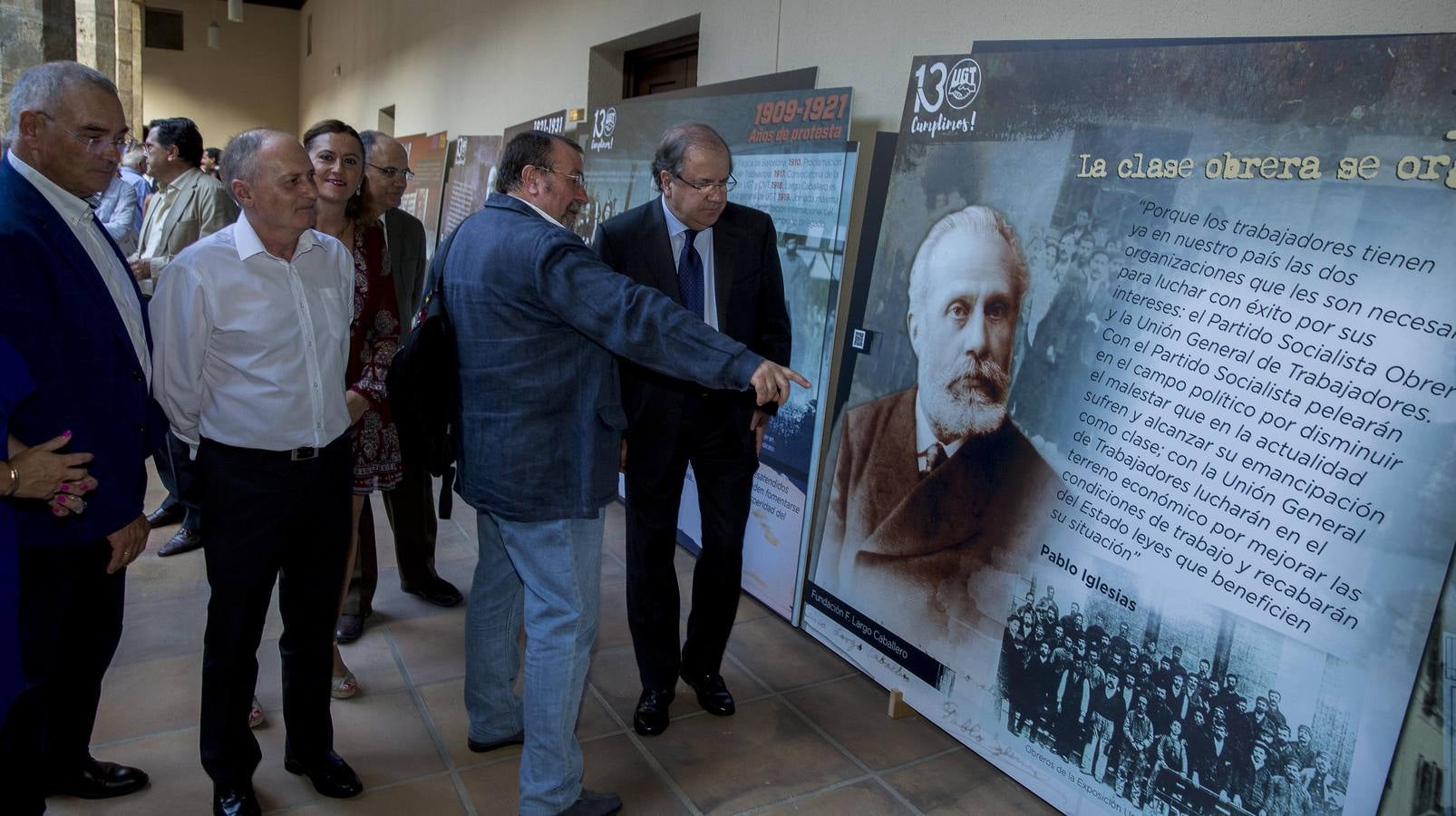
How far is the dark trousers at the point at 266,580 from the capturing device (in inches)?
75.5

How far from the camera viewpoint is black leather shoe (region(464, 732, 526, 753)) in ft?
8.26

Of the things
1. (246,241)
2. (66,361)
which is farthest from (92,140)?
(66,361)

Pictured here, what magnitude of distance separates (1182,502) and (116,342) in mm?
2342

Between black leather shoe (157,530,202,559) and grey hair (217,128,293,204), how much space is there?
2.50 meters

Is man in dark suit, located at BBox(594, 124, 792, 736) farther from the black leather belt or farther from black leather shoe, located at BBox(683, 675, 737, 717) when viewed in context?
the black leather belt

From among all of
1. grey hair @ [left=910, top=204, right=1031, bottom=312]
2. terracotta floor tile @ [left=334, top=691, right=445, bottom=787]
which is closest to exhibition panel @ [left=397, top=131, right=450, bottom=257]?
terracotta floor tile @ [left=334, top=691, right=445, bottom=787]

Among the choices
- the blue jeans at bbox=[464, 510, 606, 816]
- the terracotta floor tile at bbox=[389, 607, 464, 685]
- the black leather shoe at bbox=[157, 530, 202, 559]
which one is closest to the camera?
the blue jeans at bbox=[464, 510, 606, 816]

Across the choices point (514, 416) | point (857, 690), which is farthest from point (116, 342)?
point (857, 690)

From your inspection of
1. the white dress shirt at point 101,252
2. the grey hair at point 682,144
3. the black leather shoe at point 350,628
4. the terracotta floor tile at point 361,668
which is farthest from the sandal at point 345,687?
the grey hair at point 682,144

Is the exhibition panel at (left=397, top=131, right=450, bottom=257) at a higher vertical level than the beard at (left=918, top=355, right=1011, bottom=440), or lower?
higher

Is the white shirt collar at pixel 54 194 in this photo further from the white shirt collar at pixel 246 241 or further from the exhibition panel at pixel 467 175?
the exhibition panel at pixel 467 175

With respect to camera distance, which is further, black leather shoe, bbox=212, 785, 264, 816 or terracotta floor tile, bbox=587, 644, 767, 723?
terracotta floor tile, bbox=587, 644, 767, 723

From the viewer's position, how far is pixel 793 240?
134 inches

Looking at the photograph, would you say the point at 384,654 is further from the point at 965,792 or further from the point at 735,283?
the point at 965,792
